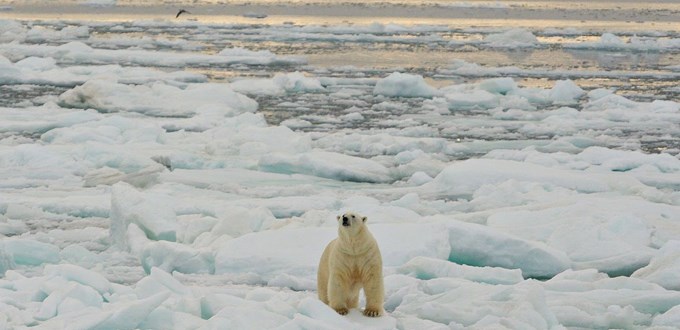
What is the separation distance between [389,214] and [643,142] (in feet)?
18.6

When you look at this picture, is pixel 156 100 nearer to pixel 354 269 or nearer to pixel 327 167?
pixel 327 167

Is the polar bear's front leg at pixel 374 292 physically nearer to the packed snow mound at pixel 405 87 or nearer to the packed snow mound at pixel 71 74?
the packed snow mound at pixel 405 87

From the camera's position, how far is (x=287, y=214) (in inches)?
318

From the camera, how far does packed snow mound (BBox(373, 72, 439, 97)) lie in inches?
629

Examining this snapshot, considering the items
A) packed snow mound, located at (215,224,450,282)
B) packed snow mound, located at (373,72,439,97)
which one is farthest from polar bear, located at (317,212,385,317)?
packed snow mound, located at (373,72,439,97)

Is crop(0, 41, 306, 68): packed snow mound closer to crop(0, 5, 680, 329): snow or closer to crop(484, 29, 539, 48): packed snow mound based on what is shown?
crop(0, 5, 680, 329): snow

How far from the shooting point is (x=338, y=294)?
4.93 m

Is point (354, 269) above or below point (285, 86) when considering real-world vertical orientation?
above

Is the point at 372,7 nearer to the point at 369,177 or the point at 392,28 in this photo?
the point at 392,28

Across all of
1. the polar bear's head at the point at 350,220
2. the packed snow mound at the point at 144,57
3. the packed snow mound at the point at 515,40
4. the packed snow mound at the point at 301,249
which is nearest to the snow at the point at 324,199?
the packed snow mound at the point at 301,249

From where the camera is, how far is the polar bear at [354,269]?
4797mm

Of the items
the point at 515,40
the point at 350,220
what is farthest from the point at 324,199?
the point at 515,40

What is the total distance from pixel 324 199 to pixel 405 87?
7910 mm

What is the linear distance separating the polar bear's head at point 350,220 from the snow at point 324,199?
384 mm
